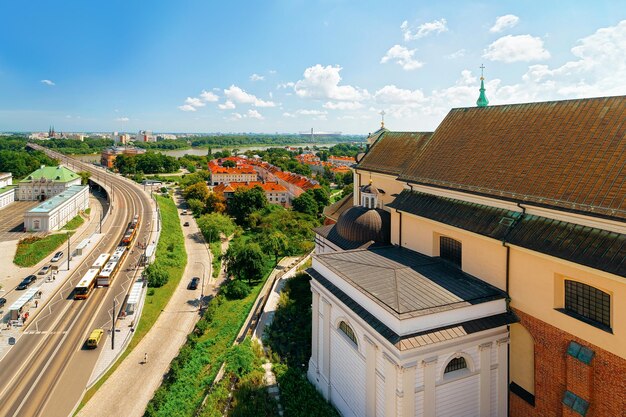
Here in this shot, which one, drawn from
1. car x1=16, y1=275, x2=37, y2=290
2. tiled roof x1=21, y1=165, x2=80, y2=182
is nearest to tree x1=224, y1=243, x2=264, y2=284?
car x1=16, y1=275, x2=37, y2=290

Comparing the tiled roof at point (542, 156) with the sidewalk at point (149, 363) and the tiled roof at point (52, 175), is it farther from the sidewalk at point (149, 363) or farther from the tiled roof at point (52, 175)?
the tiled roof at point (52, 175)

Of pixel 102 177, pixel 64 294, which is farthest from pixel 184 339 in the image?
pixel 102 177

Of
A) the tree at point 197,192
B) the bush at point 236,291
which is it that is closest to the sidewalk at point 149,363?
the bush at point 236,291

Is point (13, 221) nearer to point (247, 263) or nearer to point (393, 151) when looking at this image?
point (247, 263)

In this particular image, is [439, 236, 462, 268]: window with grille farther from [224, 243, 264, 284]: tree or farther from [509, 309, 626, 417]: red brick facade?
[224, 243, 264, 284]: tree

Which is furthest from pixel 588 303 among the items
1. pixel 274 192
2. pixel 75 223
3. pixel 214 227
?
pixel 274 192
